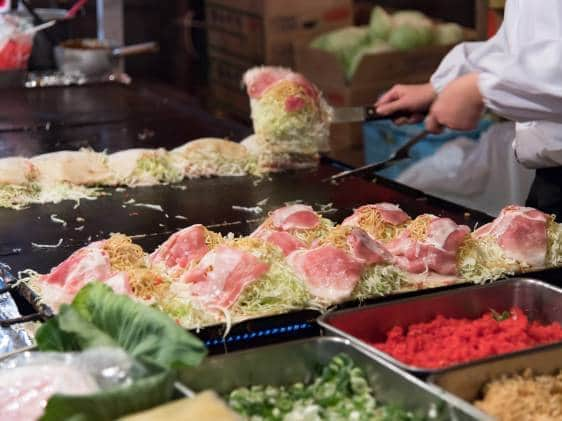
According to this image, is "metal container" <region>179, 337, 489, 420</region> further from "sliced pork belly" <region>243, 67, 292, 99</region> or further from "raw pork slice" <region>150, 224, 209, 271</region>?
"sliced pork belly" <region>243, 67, 292, 99</region>

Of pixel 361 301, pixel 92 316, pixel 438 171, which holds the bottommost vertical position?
pixel 438 171

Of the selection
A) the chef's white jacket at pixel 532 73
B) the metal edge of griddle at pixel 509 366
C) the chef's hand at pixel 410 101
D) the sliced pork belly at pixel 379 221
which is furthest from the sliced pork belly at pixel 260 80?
the metal edge of griddle at pixel 509 366

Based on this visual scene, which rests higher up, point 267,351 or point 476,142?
point 267,351

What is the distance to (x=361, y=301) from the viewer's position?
2.83 m

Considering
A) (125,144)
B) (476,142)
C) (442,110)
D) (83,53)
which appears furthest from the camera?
(83,53)

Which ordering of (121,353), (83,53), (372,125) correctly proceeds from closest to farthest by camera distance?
(121,353)
(372,125)
(83,53)

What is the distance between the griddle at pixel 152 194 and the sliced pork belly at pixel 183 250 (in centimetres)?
42

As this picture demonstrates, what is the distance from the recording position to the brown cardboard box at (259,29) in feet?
24.4

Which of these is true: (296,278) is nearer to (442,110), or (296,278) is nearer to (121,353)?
(121,353)

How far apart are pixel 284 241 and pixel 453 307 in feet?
2.04

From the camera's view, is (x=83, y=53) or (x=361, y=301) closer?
(x=361, y=301)

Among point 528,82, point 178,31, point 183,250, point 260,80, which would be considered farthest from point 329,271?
point 178,31

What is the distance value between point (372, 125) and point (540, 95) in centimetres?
263

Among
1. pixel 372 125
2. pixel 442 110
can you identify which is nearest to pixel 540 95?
pixel 442 110
